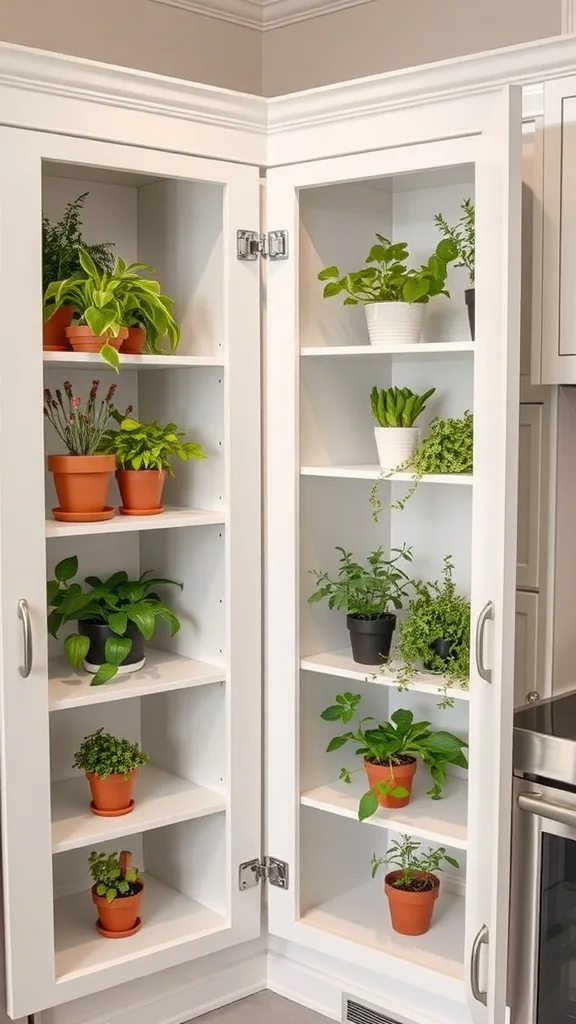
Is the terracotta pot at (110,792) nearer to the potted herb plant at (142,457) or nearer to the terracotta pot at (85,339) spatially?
the potted herb plant at (142,457)

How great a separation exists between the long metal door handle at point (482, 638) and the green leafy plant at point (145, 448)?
0.69 meters

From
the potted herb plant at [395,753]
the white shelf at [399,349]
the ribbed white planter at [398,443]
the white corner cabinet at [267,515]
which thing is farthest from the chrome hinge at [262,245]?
the potted herb plant at [395,753]

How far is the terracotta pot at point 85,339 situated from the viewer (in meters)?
2.11

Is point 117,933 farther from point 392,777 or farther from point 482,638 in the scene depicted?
point 482,638

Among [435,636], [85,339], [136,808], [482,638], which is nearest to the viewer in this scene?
[482,638]

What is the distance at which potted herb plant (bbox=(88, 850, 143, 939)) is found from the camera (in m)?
2.26

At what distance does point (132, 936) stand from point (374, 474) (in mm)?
1081

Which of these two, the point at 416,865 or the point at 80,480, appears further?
the point at 416,865

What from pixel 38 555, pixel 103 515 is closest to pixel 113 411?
pixel 103 515

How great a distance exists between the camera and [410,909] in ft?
7.44

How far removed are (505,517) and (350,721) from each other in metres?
0.79

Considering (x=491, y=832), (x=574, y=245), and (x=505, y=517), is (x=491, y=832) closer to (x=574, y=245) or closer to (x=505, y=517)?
(x=505, y=517)

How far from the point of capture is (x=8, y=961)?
2.04 metres

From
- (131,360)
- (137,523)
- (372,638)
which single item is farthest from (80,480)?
(372,638)
